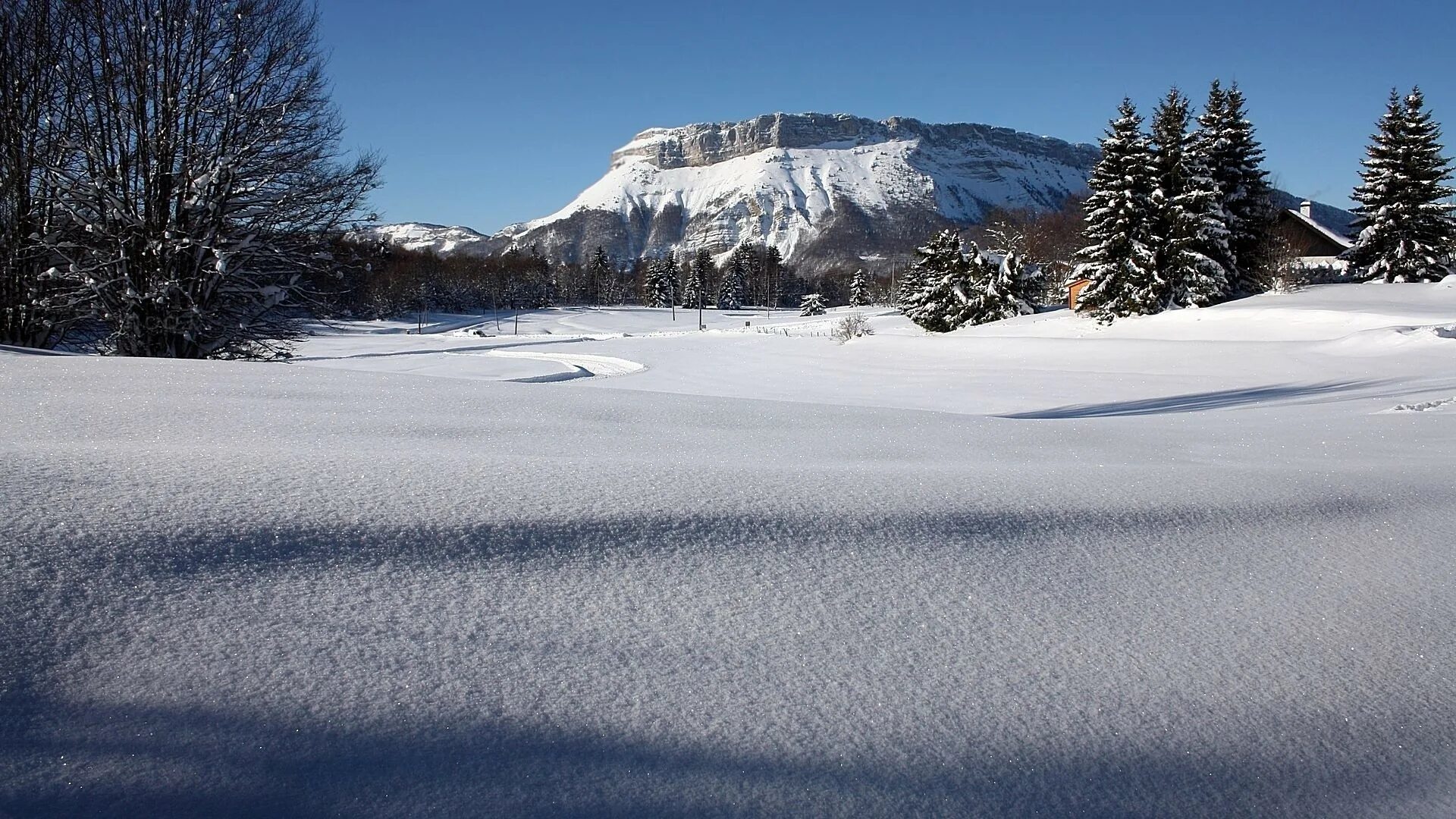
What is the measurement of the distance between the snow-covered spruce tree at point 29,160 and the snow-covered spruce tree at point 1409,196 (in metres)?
40.6

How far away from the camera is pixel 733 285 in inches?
3848

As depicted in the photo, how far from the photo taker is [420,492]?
7.19 ft

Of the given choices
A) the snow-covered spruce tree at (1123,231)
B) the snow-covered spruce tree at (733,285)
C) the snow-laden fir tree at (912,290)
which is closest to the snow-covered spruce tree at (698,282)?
the snow-covered spruce tree at (733,285)


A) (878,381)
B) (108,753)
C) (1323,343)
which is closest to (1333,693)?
(108,753)

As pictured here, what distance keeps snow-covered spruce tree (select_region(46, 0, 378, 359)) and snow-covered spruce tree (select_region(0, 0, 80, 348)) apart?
30cm

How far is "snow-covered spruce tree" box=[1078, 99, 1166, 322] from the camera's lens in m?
31.0

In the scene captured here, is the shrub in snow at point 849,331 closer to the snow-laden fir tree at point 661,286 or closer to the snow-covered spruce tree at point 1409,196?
the snow-covered spruce tree at point 1409,196

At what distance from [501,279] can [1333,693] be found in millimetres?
92993

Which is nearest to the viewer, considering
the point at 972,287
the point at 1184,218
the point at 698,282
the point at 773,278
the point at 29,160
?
the point at 29,160

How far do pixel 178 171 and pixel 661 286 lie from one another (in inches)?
3531

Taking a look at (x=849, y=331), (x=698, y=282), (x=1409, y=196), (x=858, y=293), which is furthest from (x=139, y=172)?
(x=858, y=293)

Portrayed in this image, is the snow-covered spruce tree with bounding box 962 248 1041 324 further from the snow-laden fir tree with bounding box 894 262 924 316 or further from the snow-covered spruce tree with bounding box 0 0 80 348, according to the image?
the snow-covered spruce tree with bounding box 0 0 80 348

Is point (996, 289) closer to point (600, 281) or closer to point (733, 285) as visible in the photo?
point (733, 285)

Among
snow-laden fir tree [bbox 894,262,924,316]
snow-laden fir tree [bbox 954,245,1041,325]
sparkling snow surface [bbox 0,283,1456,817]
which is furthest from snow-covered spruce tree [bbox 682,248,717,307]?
sparkling snow surface [bbox 0,283,1456,817]
